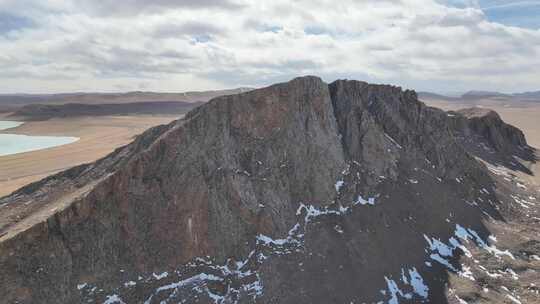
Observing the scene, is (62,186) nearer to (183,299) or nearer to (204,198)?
(204,198)

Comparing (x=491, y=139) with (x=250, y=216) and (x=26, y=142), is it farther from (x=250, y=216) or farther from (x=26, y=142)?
(x=26, y=142)

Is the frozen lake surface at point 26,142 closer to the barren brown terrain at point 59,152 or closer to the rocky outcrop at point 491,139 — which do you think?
the barren brown terrain at point 59,152

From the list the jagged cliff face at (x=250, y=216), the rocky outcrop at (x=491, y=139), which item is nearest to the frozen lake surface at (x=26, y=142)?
the jagged cliff face at (x=250, y=216)

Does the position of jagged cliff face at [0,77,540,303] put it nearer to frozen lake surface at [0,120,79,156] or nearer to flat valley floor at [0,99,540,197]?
flat valley floor at [0,99,540,197]

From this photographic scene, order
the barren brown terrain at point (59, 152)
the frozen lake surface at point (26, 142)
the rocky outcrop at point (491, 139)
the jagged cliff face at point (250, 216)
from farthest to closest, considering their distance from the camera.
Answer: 1. the frozen lake surface at point (26, 142)
2. the rocky outcrop at point (491, 139)
3. the barren brown terrain at point (59, 152)
4. the jagged cliff face at point (250, 216)

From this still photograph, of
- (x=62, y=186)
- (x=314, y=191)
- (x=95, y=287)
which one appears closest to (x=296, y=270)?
(x=314, y=191)

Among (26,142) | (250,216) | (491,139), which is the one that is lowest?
(26,142)

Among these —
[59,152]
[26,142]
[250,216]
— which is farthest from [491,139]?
[26,142]
